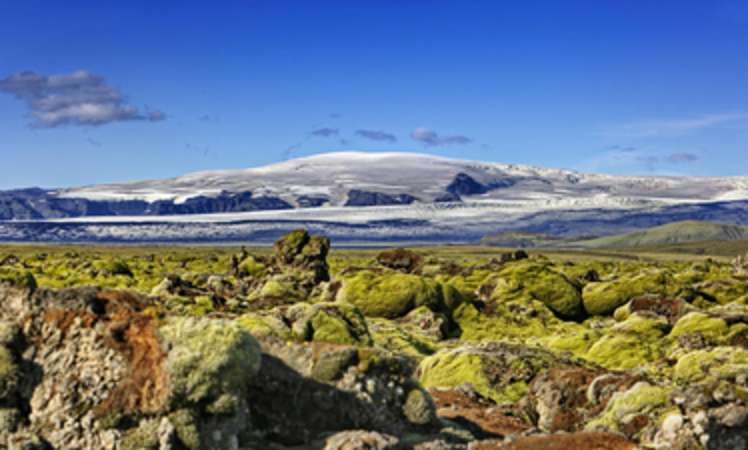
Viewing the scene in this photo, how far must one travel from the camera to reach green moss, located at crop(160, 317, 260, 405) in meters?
15.1

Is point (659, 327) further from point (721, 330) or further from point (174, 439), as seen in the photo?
point (174, 439)

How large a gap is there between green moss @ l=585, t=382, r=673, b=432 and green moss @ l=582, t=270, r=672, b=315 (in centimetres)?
3925

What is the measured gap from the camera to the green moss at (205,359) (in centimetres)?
1510

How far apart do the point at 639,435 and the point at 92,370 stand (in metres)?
11.4

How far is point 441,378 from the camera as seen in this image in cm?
3047

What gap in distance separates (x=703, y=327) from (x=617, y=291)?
20664 millimetres

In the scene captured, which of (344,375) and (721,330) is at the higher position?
(344,375)

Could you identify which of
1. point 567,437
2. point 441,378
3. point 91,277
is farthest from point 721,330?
point 91,277

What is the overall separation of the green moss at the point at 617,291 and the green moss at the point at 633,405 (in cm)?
3925

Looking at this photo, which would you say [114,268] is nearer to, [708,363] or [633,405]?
[708,363]

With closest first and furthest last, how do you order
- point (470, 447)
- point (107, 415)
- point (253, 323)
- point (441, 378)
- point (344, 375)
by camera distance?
point (107, 415)
point (470, 447)
point (344, 375)
point (253, 323)
point (441, 378)

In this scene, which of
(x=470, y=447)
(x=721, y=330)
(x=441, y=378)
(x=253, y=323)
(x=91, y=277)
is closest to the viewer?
(x=470, y=447)

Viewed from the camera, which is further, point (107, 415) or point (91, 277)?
point (91, 277)

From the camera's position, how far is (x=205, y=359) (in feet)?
50.2
